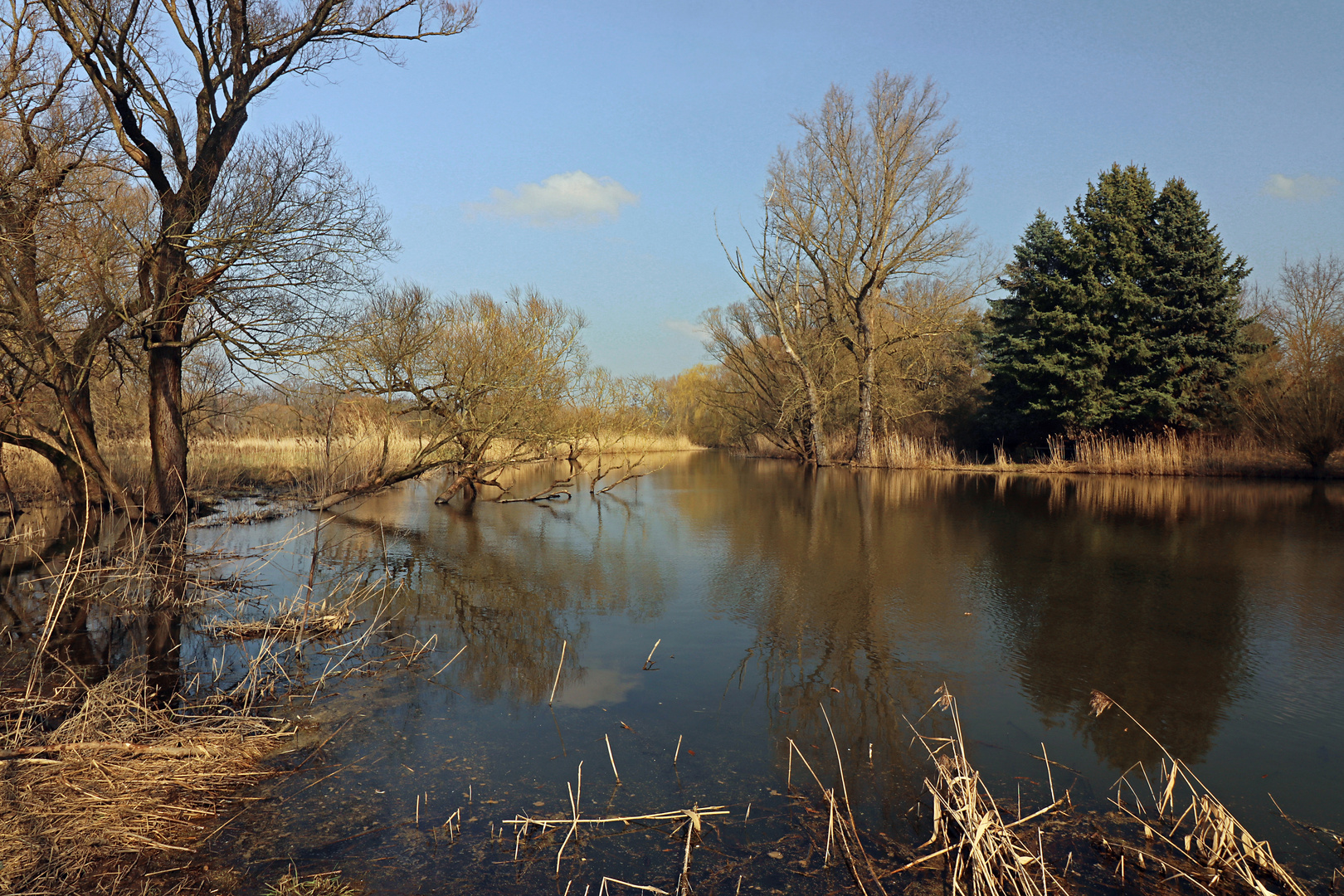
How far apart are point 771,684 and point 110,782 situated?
3394 millimetres

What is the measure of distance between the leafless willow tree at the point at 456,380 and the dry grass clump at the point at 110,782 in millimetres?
7749

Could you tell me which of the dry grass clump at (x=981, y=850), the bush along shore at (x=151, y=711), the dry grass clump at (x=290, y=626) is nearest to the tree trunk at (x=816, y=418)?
the bush along shore at (x=151, y=711)

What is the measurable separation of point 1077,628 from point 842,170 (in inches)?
878

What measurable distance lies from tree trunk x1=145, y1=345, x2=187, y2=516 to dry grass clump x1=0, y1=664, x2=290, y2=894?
22.0 feet

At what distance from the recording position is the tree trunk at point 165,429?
9984mm

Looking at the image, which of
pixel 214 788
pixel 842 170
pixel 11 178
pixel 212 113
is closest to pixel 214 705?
pixel 214 788

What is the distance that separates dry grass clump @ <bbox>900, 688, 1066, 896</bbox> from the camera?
2.54 metres

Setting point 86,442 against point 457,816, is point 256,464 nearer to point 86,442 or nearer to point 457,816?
point 86,442

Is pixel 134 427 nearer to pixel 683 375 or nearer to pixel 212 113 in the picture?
pixel 212 113

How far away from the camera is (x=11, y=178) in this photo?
7828 millimetres

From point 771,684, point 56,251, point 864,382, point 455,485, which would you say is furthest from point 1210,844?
point 864,382

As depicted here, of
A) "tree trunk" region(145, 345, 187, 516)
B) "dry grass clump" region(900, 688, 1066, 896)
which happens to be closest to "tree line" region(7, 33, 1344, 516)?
"tree trunk" region(145, 345, 187, 516)

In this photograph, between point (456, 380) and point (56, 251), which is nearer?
point (56, 251)

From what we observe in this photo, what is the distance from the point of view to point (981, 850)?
2.65m
